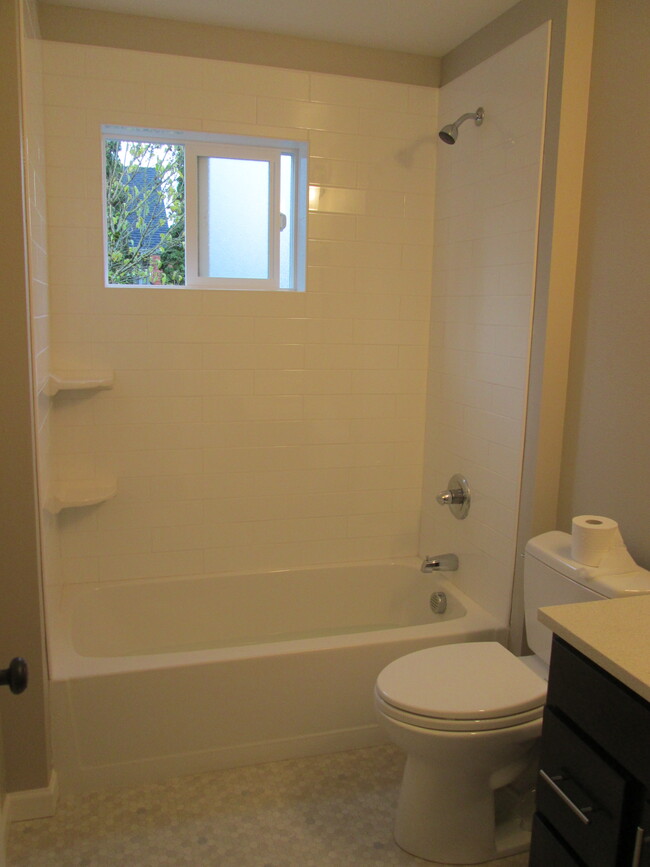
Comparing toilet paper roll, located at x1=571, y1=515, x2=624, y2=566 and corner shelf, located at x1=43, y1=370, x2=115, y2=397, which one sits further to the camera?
corner shelf, located at x1=43, y1=370, x2=115, y2=397

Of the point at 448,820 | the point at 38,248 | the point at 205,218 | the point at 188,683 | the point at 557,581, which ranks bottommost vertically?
the point at 448,820

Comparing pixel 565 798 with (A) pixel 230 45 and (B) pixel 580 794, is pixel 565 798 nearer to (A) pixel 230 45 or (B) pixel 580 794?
(B) pixel 580 794

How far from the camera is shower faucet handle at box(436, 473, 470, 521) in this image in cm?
268

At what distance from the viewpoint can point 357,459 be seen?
119 inches

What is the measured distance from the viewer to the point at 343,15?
243 cm

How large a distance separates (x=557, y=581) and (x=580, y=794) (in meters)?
0.78

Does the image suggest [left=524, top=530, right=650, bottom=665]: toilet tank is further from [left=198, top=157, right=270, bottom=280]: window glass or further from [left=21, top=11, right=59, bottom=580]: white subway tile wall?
[left=198, top=157, right=270, bottom=280]: window glass

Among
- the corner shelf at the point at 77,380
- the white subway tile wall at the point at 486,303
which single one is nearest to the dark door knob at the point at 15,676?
the corner shelf at the point at 77,380

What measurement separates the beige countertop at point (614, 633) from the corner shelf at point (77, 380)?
1794mm

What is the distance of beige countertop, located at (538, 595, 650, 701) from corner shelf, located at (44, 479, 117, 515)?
177cm

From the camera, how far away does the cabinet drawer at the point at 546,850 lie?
4.22ft

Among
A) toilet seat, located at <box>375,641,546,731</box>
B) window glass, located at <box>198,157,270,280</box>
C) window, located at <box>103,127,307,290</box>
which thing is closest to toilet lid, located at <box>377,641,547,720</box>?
toilet seat, located at <box>375,641,546,731</box>

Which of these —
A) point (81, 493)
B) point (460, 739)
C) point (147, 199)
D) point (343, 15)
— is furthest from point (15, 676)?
point (147, 199)

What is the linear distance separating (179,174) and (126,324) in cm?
98
